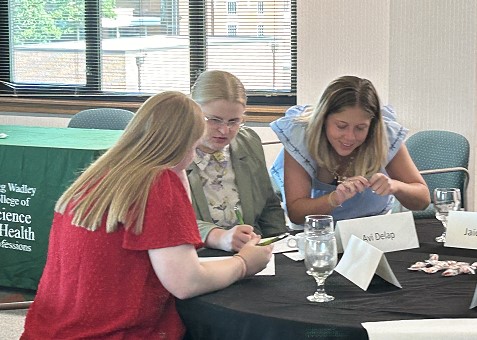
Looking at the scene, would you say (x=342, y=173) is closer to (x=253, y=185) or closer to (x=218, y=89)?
(x=253, y=185)

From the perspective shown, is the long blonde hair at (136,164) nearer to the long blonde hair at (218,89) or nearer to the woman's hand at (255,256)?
the woman's hand at (255,256)

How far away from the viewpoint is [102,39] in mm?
5824

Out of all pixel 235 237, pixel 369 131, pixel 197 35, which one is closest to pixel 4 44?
pixel 197 35

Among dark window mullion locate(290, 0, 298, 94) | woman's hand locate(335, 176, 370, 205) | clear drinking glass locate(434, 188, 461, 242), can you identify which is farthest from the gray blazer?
dark window mullion locate(290, 0, 298, 94)

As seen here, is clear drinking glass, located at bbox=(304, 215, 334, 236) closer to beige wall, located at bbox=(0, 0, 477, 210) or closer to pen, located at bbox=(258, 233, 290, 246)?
pen, located at bbox=(258, 233, 290, 246)

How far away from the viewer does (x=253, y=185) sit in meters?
2.76

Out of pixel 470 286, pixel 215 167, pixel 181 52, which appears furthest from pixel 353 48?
pixel 470 286

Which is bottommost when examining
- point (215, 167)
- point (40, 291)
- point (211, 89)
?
point (40, 291)

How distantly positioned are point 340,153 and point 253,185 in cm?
31

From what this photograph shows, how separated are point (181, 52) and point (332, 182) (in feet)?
9.67

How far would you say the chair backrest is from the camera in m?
3.81

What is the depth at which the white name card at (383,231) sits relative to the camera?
2.21 meters

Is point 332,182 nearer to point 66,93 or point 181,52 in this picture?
point 181,52

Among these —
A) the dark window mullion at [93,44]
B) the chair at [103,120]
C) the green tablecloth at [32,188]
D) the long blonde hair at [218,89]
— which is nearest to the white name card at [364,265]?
the long blonde hair at [218,89]
